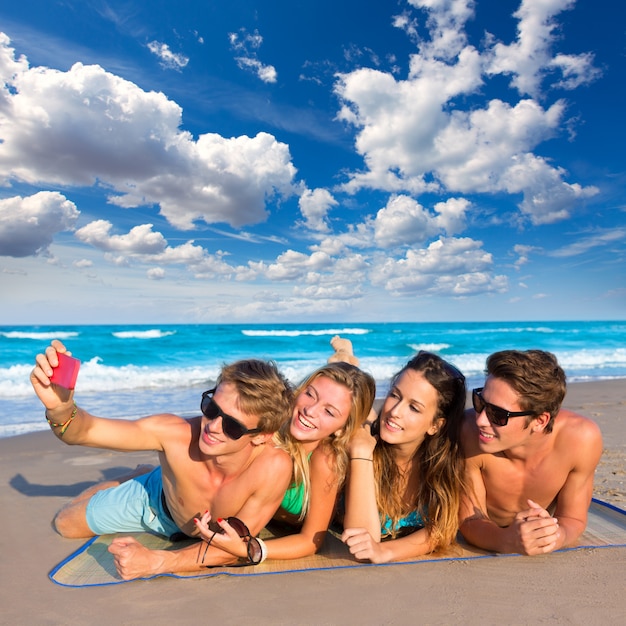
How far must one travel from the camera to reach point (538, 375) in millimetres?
3074

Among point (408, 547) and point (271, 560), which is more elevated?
point (408, 547)

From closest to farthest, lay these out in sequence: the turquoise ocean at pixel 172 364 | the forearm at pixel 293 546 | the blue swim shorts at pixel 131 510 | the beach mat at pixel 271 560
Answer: the beach mat at pixel 271 560, the forearm at pixel 293 546, the blue swim shorts at pixel 131 510, the turquoise ocean at pixel 172 364

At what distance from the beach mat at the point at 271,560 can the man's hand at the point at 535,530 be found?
25 cm

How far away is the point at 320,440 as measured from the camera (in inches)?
136

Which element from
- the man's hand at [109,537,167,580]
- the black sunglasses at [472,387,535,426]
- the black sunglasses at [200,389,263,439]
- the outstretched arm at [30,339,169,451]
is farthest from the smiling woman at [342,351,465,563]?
the outstretched arm at [30,339,169,451]

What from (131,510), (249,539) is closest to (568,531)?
(249,539)

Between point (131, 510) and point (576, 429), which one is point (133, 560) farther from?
point (576, 429)

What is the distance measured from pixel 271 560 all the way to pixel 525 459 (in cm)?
181

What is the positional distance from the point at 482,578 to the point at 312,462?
1.22m

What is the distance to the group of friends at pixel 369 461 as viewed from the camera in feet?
10.1

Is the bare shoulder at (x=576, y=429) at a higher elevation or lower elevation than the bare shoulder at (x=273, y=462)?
higher

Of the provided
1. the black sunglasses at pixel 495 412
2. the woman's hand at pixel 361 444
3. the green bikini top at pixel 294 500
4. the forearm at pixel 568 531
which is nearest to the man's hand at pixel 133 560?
the green bikini top at pixel 294 500

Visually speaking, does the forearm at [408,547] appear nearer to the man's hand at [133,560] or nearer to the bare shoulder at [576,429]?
the bare shoulder at [576,429]

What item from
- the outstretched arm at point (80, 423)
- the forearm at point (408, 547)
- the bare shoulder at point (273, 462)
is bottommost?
the forearm at point (408, 547)
